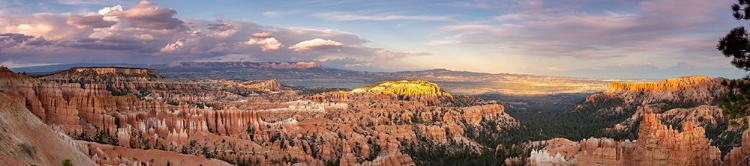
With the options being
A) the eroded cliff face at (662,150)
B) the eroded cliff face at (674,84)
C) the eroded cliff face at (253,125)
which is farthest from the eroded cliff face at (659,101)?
the eroded cliff face at (662,150)

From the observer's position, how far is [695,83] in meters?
155

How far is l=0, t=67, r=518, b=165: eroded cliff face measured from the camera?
62344 millimetres

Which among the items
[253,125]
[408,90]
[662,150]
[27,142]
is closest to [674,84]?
[408,90]

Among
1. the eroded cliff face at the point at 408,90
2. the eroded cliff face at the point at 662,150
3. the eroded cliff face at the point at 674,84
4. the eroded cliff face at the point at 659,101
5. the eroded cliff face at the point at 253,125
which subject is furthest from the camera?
the eroded cliff face at the point at 408,90

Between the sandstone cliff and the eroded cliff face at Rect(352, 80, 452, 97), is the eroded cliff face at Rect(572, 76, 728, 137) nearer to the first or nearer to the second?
the eroded cliff face at Rect(352, 80, 452, 97)

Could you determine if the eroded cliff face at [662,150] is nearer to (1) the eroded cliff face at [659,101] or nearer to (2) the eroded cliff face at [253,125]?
(2) the eroded cliff face at [253,125]

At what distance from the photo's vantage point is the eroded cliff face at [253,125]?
2454 inches

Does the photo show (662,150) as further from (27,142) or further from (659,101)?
(659,101)

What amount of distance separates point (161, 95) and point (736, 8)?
126m

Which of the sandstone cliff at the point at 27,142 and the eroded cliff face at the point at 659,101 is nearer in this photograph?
the sandstone cliff at the point at 27,142

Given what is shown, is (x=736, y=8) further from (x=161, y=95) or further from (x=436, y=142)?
(x=161, y=95)

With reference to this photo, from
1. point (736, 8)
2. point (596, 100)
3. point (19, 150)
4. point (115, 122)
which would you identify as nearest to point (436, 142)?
point (115, 122)

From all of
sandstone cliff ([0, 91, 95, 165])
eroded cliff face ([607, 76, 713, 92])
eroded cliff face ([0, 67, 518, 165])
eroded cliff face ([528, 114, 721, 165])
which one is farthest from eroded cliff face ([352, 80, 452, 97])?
sandstone cliff ([0, 91, 95, 165])

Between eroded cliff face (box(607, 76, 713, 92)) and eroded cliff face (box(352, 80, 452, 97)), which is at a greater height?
eroded cliff face (box(607, 76, 713, 92))
